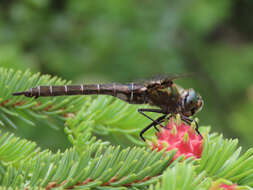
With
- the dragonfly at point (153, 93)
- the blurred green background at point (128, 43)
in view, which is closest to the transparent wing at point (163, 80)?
the dragonfly at point (153, 93)

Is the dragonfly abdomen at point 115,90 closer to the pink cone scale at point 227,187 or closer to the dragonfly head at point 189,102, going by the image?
the dragonfly head at point 189,102

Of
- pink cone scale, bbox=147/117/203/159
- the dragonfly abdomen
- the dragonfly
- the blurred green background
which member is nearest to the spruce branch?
pink cone scale, bbox=147/117/203/159

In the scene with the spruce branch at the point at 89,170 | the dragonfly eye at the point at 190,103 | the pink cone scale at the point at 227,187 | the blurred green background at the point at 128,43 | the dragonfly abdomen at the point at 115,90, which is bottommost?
the pink cone scale at the point at 227,187

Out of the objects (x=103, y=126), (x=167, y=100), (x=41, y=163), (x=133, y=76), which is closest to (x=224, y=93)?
(x=133, y=76)

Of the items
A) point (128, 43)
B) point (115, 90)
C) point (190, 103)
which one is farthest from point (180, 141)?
point (128, 43)

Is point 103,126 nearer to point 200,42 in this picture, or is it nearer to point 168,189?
point 168,189

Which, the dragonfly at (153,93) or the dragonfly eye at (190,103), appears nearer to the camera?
the dragonfly at (153,93)
